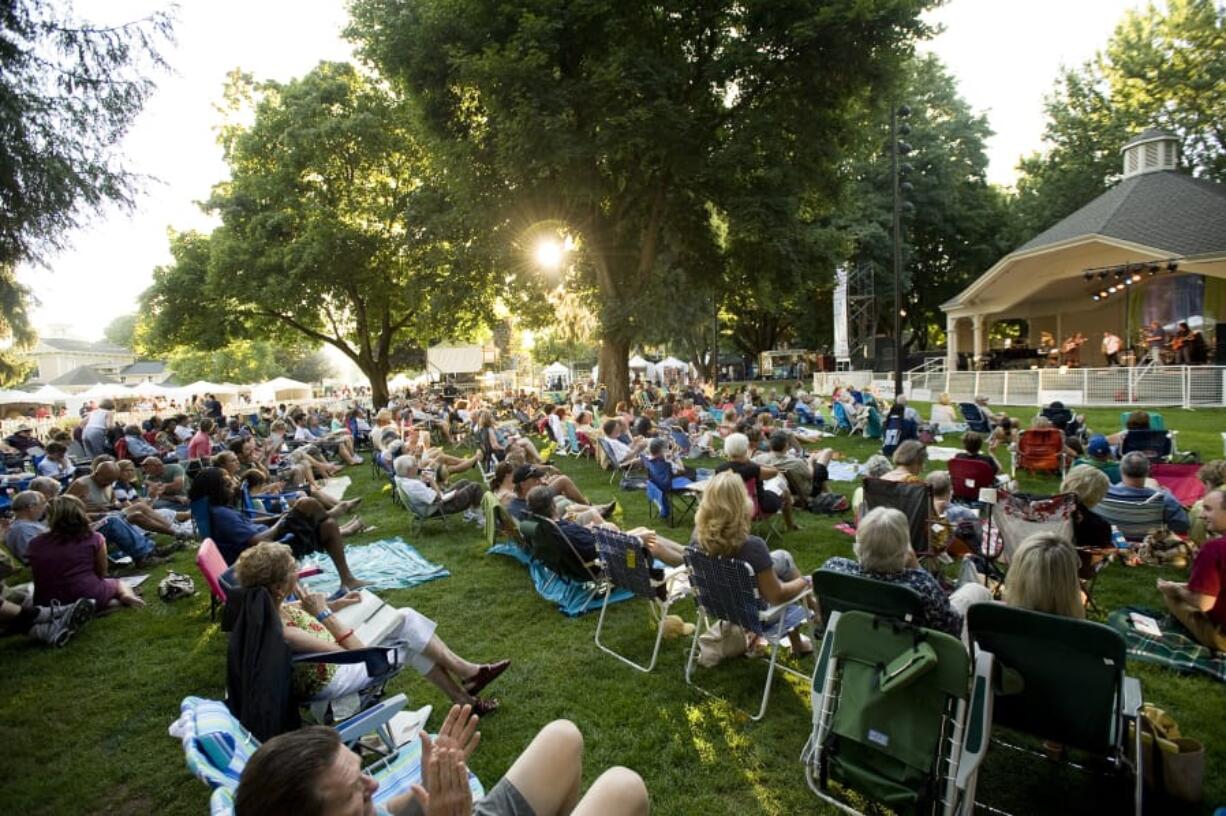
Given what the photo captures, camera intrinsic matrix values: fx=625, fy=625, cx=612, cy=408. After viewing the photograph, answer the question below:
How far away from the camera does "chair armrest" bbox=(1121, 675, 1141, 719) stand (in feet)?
8.66

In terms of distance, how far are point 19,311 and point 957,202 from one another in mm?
36667

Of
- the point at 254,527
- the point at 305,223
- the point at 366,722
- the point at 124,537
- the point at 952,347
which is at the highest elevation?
the point at 305,223

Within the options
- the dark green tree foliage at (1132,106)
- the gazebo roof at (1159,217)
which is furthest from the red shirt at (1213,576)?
the dark green tree foliage at (1132,106)

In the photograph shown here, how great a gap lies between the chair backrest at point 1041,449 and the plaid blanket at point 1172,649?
5426 mm

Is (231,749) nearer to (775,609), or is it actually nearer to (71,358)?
(775,609)

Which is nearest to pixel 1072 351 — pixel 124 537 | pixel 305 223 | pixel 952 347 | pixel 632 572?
pixel 952 347

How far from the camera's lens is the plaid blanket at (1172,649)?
12.4 feet

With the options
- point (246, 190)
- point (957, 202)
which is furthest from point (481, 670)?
point (957, 202)

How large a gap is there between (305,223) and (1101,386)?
1042 inches

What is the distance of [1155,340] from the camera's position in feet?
66.4

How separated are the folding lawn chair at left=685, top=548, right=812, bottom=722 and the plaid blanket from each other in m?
2.05

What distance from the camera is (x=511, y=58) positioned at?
13758 mm

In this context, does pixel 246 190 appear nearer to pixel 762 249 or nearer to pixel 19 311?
pixel 762 249

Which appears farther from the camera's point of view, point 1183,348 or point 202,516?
point 1183,348
